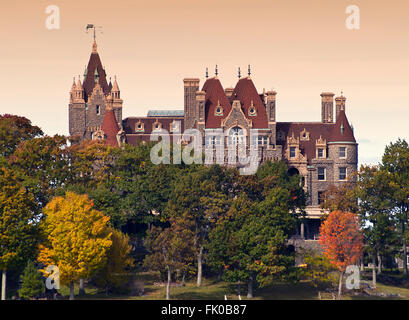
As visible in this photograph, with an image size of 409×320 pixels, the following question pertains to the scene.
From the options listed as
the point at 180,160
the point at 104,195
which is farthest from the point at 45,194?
the point at 180,160

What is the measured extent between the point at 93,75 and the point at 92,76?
0.19 meters

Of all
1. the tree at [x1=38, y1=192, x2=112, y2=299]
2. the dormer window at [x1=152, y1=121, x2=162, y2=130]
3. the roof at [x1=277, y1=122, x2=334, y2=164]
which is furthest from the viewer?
the dormer window at [x1=152, y1=121, x2=162, y2=130]

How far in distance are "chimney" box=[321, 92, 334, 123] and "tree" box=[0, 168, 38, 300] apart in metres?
54.9

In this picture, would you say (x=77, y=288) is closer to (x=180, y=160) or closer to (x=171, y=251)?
(x=171, y=251)

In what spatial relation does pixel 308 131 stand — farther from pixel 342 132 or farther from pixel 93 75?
pixel 93 75

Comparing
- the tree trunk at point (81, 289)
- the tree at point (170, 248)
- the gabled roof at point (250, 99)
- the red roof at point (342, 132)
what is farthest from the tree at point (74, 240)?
the red roof at point (342, 132)

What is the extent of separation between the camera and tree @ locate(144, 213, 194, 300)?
126 metres

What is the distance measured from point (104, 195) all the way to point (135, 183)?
786 cm

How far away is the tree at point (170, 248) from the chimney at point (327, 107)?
4161cm

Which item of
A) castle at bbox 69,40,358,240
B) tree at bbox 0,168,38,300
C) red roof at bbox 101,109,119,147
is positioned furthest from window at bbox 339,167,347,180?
tree at bbox 0,168,38,300


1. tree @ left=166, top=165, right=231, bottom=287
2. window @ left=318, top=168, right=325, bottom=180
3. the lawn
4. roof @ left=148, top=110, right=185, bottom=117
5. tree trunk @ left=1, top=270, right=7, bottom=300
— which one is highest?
roof @ left=148, top=110, right=185, bottom=117

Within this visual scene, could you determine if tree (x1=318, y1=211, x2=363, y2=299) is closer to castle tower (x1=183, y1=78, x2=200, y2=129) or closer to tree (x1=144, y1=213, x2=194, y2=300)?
tree (x1=144, y1=213, x2=194, y2=300)

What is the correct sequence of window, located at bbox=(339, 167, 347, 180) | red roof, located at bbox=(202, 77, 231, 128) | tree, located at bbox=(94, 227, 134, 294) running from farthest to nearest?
1. window, located at bbox=(339, 167, 347, 180)
2. red roof, located at bbox=(202, 77, 231, 128)
3. tree, located at bbox=(94, 227, 134, 294)

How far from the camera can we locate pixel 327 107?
167 m
